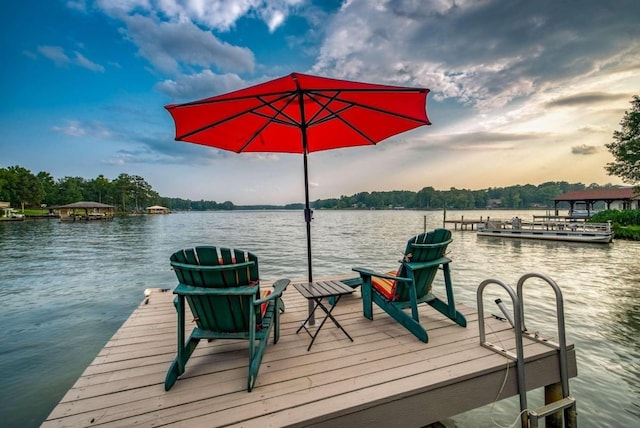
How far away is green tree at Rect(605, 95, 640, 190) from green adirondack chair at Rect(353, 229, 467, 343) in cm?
3257

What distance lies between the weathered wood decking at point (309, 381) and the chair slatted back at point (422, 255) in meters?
0.44

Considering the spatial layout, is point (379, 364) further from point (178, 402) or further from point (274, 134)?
point (274, 134)

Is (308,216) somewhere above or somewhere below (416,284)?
above

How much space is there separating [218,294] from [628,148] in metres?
35.1

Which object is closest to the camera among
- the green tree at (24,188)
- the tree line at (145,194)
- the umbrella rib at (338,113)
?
the umbrella rib at (338,113)

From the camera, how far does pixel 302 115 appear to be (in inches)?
121

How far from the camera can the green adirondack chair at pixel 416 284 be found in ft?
9.34

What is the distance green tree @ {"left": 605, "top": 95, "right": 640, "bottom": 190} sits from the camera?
77.3 ft

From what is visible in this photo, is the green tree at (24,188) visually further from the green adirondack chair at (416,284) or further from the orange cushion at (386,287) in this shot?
the green adirondack chair at (416,284)

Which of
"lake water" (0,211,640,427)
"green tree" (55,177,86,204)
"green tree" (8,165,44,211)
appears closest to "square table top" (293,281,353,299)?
"lake water" (0,211,640,427)

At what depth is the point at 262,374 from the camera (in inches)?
87.3

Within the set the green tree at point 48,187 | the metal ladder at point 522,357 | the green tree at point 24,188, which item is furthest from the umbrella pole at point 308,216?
the green tree at point 48,187

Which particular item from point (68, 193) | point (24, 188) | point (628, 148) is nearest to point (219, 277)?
point (628, 148)

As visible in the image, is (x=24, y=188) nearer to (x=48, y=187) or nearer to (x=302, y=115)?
(x=48, y=187)
